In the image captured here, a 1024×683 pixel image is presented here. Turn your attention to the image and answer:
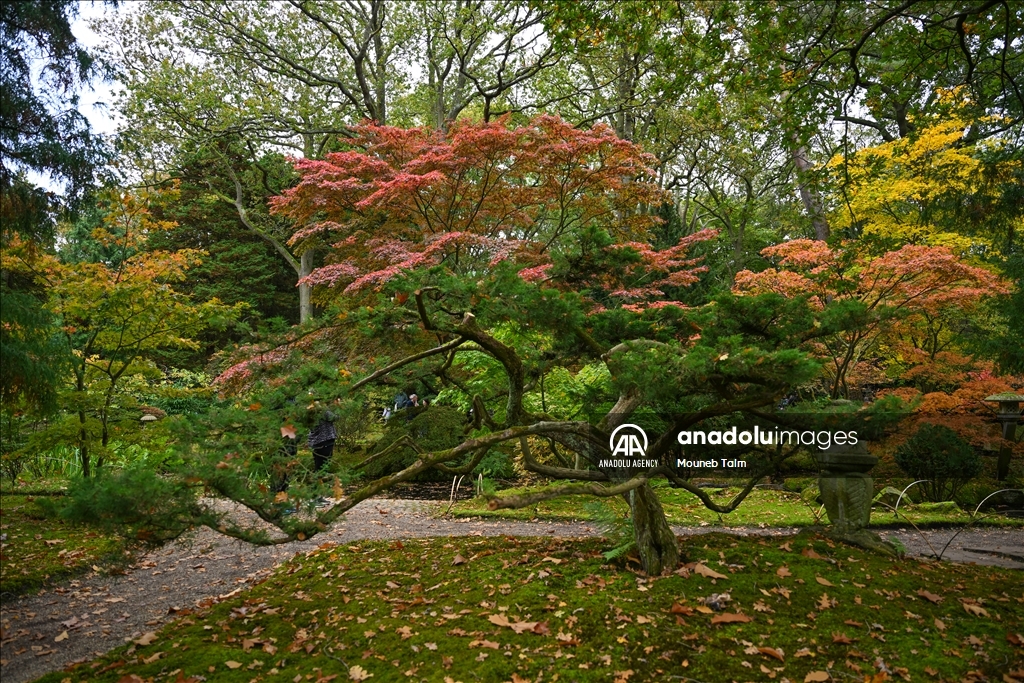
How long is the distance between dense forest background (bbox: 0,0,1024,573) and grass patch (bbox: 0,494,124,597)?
0.62 m

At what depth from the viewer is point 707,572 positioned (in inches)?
137

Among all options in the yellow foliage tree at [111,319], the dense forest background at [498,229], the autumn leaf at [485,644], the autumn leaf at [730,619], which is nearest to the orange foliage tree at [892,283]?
the dense forest background at [498,229]

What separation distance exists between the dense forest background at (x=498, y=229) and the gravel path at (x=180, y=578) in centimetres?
92

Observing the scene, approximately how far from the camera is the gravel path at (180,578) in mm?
3158

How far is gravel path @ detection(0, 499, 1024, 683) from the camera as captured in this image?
316 cm

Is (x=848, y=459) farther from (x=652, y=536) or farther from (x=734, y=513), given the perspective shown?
(x=734, y=513)

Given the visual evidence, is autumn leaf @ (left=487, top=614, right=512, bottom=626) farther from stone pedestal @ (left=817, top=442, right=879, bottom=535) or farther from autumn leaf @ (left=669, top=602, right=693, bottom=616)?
stone pedestal @ (left=817, top=442, right=879, bottom=535)

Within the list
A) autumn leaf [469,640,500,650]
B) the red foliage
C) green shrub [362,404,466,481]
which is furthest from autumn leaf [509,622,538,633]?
green shrub [362,404,466,481]

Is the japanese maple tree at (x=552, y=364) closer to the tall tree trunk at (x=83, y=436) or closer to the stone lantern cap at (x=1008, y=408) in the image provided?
the tall tree trunk at (x=83, y=436)

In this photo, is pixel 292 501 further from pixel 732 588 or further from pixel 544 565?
pixel 732 588

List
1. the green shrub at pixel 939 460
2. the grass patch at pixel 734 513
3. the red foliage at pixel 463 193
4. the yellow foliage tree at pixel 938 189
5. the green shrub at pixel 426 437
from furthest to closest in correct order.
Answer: the green shrub at pixel 426 437 → the red foliage at pixel 463 193 → the green shrub at pixel 939 460 → the grass patch at pixel 734 513 → the yellow foliage tree at pixel 938 189

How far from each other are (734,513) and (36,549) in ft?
20.5

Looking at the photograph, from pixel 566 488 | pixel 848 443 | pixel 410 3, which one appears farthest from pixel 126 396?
pixel 410 3

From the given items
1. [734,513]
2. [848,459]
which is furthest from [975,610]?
[734,513]
